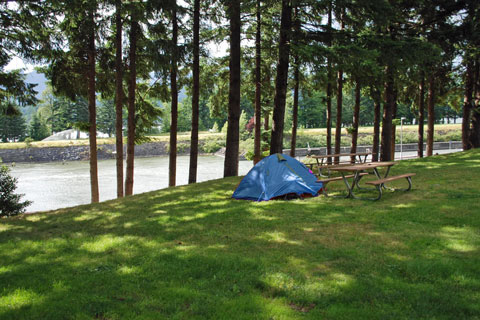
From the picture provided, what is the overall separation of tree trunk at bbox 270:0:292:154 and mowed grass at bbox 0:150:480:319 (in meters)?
4.84

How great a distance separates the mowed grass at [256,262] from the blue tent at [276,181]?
0.78 metres

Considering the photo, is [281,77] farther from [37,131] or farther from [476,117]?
[37,131]

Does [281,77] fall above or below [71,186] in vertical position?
above

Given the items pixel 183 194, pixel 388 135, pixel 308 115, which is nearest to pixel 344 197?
pixel 183 194

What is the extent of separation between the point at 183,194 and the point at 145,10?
636 cm

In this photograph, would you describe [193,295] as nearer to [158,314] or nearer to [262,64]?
[158,314]

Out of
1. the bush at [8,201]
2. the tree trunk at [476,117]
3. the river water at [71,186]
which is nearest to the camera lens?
the bush at [8,201]

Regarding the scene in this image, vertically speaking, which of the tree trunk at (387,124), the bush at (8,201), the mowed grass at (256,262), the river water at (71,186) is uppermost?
the tree trunk at (387,124)

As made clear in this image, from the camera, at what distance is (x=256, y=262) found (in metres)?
4.14

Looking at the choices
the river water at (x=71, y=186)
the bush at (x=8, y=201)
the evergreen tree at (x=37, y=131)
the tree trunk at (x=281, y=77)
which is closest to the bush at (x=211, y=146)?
the river water at (x=71, y=186)

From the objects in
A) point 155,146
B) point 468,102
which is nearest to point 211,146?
point 155,146

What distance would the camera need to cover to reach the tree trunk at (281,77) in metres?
11.0

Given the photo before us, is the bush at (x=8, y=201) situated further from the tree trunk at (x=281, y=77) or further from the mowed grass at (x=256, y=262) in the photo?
the tree trunk at (x=281, y=77)

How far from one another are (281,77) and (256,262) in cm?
838
